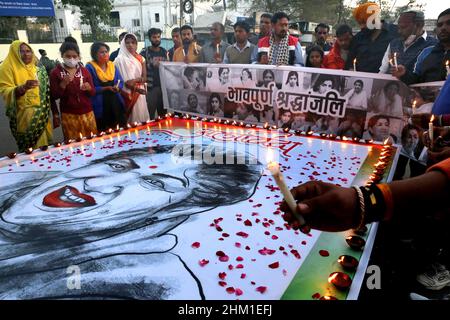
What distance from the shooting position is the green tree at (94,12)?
66.6ft

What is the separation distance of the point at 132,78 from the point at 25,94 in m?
2.05

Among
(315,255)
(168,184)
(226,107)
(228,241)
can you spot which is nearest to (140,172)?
(168,184)

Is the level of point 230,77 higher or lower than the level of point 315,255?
higher

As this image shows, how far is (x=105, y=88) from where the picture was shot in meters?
5.67

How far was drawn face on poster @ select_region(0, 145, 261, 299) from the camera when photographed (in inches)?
78.4

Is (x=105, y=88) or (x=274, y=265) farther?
(x=105, y=88)

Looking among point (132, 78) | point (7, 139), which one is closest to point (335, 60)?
point (132, 78)

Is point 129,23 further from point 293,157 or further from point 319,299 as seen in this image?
point 319,299

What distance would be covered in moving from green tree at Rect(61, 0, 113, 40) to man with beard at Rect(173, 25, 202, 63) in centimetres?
1576

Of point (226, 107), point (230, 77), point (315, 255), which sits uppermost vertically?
point (230, 77)

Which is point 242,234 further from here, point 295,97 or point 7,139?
point 7,139

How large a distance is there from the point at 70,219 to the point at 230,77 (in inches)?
178

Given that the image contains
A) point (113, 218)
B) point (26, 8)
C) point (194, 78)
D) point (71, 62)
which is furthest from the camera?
point (26, 8)

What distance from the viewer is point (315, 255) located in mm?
2242
